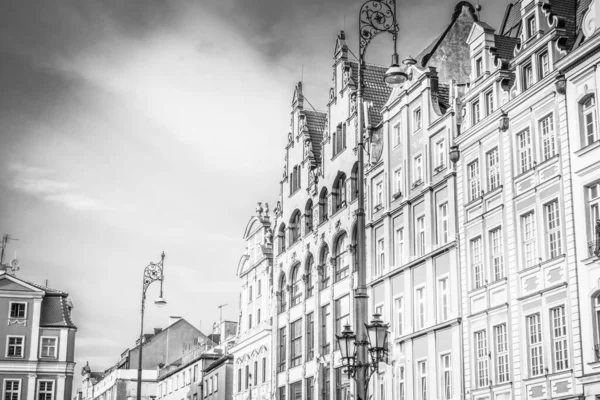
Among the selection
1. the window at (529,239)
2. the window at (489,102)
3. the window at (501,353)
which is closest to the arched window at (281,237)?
the window at (489,102)

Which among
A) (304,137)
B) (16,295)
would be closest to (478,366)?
(304,137)

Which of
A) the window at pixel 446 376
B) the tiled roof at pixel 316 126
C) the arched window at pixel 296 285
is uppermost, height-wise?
the tiled roof at pixel 316 126

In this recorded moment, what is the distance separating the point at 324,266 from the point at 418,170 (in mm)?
11193

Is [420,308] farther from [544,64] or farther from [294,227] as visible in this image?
[294,227]

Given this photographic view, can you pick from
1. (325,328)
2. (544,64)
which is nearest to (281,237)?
(325,328)

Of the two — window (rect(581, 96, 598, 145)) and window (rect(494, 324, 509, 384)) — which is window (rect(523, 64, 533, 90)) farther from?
window (rect(494, 324, 509, 384))

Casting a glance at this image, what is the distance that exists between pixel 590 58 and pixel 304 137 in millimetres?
27198

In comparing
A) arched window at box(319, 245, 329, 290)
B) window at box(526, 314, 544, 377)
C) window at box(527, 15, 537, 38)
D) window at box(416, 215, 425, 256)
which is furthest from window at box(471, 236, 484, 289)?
arched window at box(319, 245, 329, 290)

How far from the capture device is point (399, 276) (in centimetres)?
4119

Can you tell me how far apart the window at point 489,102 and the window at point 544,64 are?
3048 millimetres

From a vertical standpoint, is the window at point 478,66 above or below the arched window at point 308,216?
above

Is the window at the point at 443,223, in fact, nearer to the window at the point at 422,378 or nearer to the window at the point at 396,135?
the window at the point at 422,378

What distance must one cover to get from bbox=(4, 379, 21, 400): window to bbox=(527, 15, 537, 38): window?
1983 inches

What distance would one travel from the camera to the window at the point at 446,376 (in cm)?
3631
